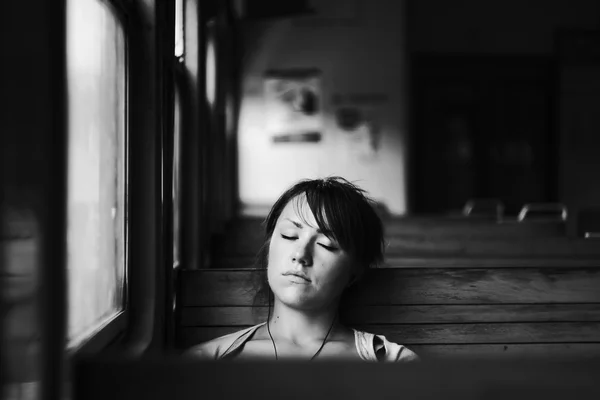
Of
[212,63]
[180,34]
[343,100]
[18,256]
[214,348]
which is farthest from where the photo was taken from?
[343,100]

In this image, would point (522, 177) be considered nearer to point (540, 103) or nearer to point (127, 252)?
point (540, 103)

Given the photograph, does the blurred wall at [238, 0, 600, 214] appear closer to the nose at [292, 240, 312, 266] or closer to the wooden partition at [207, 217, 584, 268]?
the wooden partition at [207, 217, 584, 268]

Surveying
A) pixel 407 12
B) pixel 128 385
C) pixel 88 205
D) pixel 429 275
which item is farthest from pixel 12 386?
pixel 407 12

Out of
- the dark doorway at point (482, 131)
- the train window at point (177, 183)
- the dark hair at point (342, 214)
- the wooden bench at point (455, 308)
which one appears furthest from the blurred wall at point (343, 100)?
the dark hair at point (342, 214)

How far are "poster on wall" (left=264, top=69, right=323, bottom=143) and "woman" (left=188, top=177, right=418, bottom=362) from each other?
401cm

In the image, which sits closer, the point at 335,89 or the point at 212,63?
the point at 212,63

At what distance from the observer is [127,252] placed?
4.73ft

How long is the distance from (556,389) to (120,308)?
36.8 inches

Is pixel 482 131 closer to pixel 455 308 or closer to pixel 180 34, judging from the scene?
pixel 180 34

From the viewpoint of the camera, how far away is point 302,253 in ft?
4.32

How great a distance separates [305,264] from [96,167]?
1.43ft

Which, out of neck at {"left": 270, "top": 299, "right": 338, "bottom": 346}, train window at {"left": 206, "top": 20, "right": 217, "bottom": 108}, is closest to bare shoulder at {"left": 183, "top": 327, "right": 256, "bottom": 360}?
neck at {"left": 270, "top": 299, "right": 338, "bottom": 346}

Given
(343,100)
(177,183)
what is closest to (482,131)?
(343,100)

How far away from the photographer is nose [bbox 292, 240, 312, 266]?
1.31 meters
